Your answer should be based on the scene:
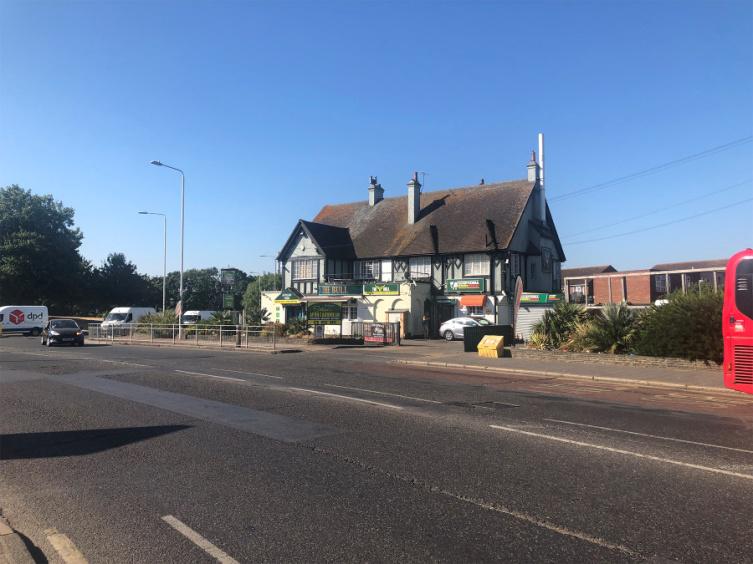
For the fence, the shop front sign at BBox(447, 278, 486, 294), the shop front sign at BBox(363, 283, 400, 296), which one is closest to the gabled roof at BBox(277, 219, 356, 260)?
the shop front sign at BBox(363, 283, 400, 296)

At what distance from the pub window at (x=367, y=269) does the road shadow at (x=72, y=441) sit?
36431 millimetres

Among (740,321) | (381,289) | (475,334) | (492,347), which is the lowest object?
(492,347)

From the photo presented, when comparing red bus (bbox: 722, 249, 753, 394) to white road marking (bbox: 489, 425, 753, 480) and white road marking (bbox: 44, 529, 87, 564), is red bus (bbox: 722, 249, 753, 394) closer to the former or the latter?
white road marking (bbox: 489, 425, 753, 480)

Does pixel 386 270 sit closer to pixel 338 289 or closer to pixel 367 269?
pixel 367 269

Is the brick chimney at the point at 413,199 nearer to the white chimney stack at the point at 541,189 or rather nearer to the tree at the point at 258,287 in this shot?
the white chimney stack at the point at 541,189

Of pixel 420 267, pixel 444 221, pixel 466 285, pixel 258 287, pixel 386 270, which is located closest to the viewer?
pixel 466 285

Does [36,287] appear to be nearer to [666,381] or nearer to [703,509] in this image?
[666,381]

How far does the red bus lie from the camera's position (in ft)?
32.0

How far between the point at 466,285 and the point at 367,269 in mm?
9978

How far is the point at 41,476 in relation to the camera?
237 inches

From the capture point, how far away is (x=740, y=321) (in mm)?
9977

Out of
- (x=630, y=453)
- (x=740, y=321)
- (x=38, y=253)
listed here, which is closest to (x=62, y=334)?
(x=630, y=453)

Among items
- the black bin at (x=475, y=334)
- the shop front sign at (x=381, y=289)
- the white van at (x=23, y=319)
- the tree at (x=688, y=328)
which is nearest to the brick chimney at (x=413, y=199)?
the shop front sign at (x=381, y=289)

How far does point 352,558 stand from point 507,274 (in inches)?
1403
